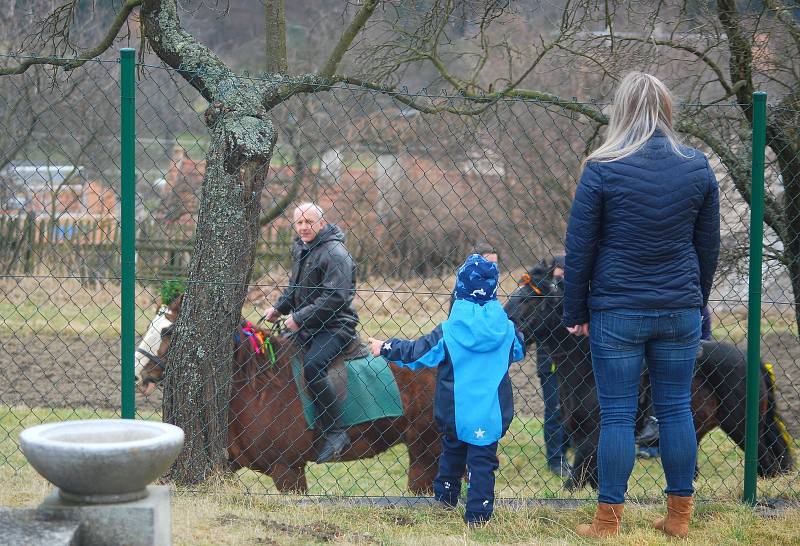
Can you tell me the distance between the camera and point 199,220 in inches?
195

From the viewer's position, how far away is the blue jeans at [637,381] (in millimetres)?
3809

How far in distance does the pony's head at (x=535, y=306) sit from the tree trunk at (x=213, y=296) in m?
2.12

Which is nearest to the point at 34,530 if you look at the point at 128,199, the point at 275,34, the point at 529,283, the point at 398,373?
the point at 128,199

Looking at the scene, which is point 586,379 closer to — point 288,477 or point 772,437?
point 772,437

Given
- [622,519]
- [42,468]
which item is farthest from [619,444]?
[42,468]

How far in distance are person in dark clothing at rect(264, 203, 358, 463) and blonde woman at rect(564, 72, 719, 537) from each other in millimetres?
2137

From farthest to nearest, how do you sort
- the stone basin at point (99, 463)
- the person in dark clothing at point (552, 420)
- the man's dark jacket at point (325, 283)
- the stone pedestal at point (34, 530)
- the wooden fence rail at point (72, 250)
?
the wooden fence rail at point (72, 250) → the person in dark clothing at point (552, 420) → the man's dark jacket at point (325, 283) → the stone basin at point (99, 463) → the stone pedestal at point (34, 530)

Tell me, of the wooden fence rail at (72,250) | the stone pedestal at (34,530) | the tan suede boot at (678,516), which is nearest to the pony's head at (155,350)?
the stone pedestal at (34,530)

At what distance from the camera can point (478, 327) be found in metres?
4.24

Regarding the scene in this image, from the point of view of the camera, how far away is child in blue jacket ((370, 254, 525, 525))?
13.9 feet

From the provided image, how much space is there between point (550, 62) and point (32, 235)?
808 cm

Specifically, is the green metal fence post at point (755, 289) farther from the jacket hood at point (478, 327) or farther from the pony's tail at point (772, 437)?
the pony's tail at point (772, 437)

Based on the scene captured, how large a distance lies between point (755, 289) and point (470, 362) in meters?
1.51

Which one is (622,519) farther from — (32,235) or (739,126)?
(32,235)
